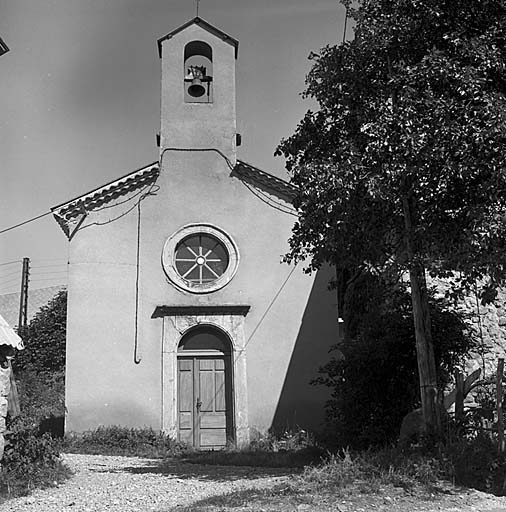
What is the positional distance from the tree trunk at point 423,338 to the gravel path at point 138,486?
7.32 feet

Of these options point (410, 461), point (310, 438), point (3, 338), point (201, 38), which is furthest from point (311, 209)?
point (201, 38)

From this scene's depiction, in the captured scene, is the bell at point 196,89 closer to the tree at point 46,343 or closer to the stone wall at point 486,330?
the stone wall at point 486,330

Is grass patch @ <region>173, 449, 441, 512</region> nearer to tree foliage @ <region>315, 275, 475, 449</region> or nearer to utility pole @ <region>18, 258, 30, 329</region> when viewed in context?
tree foliage @ <region>315, 275, 475, 449</region>

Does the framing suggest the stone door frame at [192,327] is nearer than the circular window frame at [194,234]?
Yes

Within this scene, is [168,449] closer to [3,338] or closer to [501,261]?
[3,338]

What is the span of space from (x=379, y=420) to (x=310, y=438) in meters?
3.09

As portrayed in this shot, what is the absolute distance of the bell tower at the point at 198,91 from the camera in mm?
17109

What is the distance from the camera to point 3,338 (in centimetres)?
894

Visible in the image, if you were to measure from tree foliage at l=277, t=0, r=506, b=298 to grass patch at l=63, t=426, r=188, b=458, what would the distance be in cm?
596

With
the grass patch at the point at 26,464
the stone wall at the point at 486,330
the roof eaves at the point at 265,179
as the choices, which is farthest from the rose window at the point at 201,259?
the grass patch at the point at 26,464

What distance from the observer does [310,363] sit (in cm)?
1582

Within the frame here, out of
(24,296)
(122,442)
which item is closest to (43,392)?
(122,442)

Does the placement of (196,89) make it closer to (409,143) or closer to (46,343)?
(409,143)

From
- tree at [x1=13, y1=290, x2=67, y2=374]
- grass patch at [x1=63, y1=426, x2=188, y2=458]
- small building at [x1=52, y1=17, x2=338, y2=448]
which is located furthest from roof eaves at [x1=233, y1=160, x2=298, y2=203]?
tree at [x1=13, y1=290, x2=67, y2=374]
